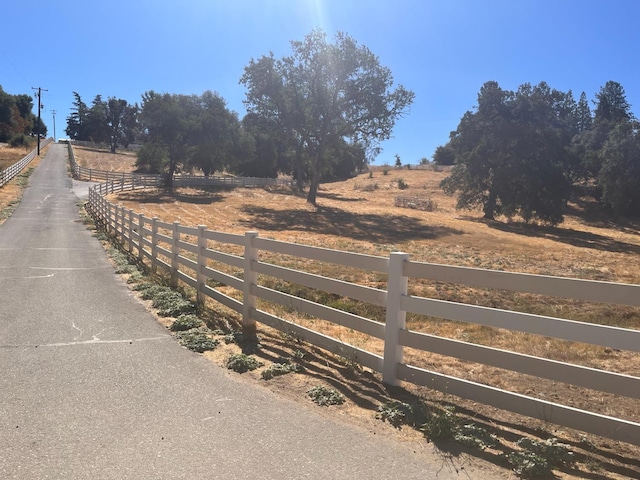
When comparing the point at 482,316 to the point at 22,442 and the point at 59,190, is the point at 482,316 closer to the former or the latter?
the point at 22,442

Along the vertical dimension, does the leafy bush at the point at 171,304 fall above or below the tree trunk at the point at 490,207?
below

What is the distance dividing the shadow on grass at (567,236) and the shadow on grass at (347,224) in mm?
6179

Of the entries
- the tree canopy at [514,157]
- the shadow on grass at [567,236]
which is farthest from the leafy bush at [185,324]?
the tree canopy at [514,157]

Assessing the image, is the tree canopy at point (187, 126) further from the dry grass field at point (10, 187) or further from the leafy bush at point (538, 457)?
the leafy bush at point (538, 457)

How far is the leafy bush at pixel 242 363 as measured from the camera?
5.30m

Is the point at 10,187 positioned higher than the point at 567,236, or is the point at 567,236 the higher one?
the point at 10,187

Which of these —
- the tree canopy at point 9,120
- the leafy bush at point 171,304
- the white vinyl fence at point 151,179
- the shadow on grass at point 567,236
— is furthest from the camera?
the tree canopy at point 9,120

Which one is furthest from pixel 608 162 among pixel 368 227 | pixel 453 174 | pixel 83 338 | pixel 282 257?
pixel 83 338

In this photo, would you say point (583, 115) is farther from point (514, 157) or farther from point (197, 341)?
point (197, 341)

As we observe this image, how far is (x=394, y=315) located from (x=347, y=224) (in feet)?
93.7

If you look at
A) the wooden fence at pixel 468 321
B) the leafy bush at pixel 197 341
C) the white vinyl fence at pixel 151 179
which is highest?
the white vinyl fence at pixel 151 179

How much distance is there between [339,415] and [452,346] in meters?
1.09

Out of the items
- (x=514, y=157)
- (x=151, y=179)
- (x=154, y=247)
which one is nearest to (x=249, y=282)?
(x=154, y=247)

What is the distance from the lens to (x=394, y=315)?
4.64 m
